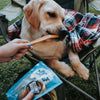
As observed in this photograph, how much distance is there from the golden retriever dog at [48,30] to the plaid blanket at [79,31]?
106mm

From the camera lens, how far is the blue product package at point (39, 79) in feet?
3.39

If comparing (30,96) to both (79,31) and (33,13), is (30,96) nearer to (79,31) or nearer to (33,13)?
(33,13)

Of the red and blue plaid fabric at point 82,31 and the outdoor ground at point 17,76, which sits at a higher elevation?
the red and blue plaid fabric at point 82,31

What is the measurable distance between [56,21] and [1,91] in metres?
1.17

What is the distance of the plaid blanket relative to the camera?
139 centimetres

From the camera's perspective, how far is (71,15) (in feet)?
6.28

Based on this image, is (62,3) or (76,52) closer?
(76,52)

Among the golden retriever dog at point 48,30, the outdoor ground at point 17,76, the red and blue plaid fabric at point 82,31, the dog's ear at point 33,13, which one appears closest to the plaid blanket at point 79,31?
the red and blue plaid fabric at point 82,31

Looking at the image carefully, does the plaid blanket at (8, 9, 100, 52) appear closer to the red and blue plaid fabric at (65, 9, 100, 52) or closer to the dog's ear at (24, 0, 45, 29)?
the red and blue plaid fabric at (65, 9, 100, 52)

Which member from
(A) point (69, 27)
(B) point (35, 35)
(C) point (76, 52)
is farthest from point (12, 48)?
(A) point (69, 27)

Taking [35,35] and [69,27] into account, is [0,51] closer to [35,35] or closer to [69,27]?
[35,35]

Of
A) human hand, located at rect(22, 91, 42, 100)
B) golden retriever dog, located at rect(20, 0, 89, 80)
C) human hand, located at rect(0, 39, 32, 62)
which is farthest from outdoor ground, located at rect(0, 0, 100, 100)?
human hand, located at rect(0, 39, 32, 62)

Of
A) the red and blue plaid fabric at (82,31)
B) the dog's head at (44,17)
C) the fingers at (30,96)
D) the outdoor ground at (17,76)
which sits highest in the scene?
the dog's head at (44,17)

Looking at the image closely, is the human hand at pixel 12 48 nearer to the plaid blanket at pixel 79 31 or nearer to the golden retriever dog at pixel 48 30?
the golden retriever dog at pixel 48 30
